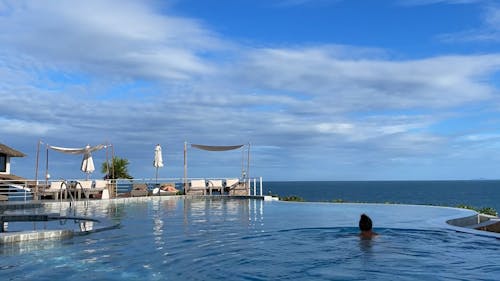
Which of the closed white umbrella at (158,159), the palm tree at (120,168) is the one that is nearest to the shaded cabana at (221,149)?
the closed white umbrella at (158,159)

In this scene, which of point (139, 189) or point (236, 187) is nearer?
point (139, 189)

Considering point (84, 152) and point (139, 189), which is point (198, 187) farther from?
point (84, 152)

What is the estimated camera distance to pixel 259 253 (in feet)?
24.6

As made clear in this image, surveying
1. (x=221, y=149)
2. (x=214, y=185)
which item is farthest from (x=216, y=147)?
(x=214, y=185)

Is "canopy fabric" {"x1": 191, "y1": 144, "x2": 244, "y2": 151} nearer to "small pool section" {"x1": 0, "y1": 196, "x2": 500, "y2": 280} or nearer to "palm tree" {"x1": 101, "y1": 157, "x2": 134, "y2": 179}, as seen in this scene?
"palm tree" {"x1": 101, "y1": 157, "x2": 134, "y2": 179}

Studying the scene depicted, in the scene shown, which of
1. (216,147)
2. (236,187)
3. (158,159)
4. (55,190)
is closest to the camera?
(55,190)

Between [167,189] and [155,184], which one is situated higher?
[155,184]

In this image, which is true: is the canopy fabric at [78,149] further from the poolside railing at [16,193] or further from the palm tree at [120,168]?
the palm tree at [120,168]

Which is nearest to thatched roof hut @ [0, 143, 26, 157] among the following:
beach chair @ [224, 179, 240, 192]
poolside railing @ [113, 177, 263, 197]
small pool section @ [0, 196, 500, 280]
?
poolside railing @ [113, 177, 263, 197]

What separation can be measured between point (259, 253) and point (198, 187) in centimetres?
1446

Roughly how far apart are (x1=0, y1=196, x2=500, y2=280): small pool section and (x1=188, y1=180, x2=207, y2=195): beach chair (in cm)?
1019

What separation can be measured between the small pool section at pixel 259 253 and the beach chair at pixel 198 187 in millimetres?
10188

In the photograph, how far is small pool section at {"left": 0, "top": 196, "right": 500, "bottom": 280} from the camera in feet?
19.9

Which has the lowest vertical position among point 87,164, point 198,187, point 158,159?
point 198,187
